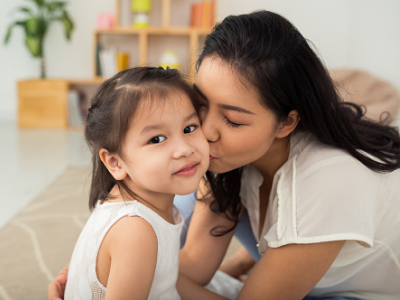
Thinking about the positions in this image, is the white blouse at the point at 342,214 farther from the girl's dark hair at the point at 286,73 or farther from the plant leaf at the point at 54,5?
the plant leaf at the point at 54,5

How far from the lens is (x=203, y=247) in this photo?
1.44 metres

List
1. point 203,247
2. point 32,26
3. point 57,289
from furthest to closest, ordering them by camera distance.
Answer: point 32,26
point 203,247
point 57,289

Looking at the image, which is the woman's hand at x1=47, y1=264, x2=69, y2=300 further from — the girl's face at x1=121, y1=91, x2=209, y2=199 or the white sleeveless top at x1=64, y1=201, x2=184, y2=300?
the girl's face at x1=121, y1=91, x2=209, y2=199

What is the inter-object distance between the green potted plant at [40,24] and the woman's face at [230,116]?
12.8 feet

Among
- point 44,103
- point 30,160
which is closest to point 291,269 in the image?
point 30,160

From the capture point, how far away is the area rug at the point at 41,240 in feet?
5.49

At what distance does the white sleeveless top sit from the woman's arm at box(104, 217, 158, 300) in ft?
0.07

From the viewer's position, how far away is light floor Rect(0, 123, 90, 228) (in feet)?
8.47

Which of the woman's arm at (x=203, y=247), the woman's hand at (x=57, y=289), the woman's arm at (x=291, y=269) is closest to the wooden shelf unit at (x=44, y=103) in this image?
the woman's arm at (x=203, y=247)

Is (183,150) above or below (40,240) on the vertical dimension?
above

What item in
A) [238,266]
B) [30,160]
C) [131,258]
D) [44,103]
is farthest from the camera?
[44,103]

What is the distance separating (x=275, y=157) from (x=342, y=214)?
28 centimetres

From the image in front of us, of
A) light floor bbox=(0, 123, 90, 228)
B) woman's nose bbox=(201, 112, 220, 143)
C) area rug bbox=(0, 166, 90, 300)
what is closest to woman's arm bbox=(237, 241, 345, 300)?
woman's nose bbox=(201, 112, 220, 143)

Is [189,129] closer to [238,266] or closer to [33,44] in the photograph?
[238,266]
